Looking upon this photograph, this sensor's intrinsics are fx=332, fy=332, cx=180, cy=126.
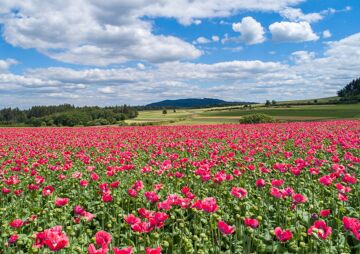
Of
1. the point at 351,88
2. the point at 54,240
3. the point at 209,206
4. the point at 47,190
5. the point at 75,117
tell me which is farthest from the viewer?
the point at 351,88

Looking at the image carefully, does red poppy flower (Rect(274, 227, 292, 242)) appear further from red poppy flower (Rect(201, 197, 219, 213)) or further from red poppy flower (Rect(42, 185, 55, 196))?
red poppy flower (Rect(42, 185, 55, 196))

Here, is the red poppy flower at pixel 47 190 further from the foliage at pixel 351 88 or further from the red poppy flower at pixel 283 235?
the foliage at pixel 351 88

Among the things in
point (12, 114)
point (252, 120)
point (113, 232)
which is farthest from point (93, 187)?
point (12, 114)

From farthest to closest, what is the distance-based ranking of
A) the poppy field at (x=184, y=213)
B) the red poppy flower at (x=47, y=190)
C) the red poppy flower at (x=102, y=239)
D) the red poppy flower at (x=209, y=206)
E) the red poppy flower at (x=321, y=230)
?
the red poppy flower at (x=47, y=190)
the red poppy flower at (x=209, y=206)
the poppy field at (x=184, y=213)
the red poppy flower at (x=321, y=230)
the red poppy flower at (x=102, y=239)

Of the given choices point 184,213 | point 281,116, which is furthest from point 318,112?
point 184,213

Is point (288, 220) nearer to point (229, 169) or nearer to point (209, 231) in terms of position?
point (209, 231)

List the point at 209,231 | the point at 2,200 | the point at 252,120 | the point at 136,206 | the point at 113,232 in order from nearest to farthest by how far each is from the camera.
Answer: the point at 209,231 → the point at 113,232 → the point at 136,206 → the point at 2,200 → the point at 252,120

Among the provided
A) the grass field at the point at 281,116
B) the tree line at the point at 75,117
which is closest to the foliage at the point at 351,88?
the grass field at the point at 281,116

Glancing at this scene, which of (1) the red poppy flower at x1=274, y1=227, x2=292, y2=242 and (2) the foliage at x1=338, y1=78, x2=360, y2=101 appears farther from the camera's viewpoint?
(2) the foliage at x1=338, y1=78, x2=360, y2=101

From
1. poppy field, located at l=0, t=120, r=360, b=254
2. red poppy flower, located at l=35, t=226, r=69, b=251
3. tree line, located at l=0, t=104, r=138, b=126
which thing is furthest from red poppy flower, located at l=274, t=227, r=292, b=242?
tree line, located at l=0, t=104, r=138, b=126

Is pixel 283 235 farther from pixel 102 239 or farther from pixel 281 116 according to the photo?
pixel 281 116

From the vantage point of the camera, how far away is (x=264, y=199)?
21.2ft

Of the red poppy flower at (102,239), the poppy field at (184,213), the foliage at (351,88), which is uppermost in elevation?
the foliage at (351,88)

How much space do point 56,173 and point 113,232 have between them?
4913 millimetres
